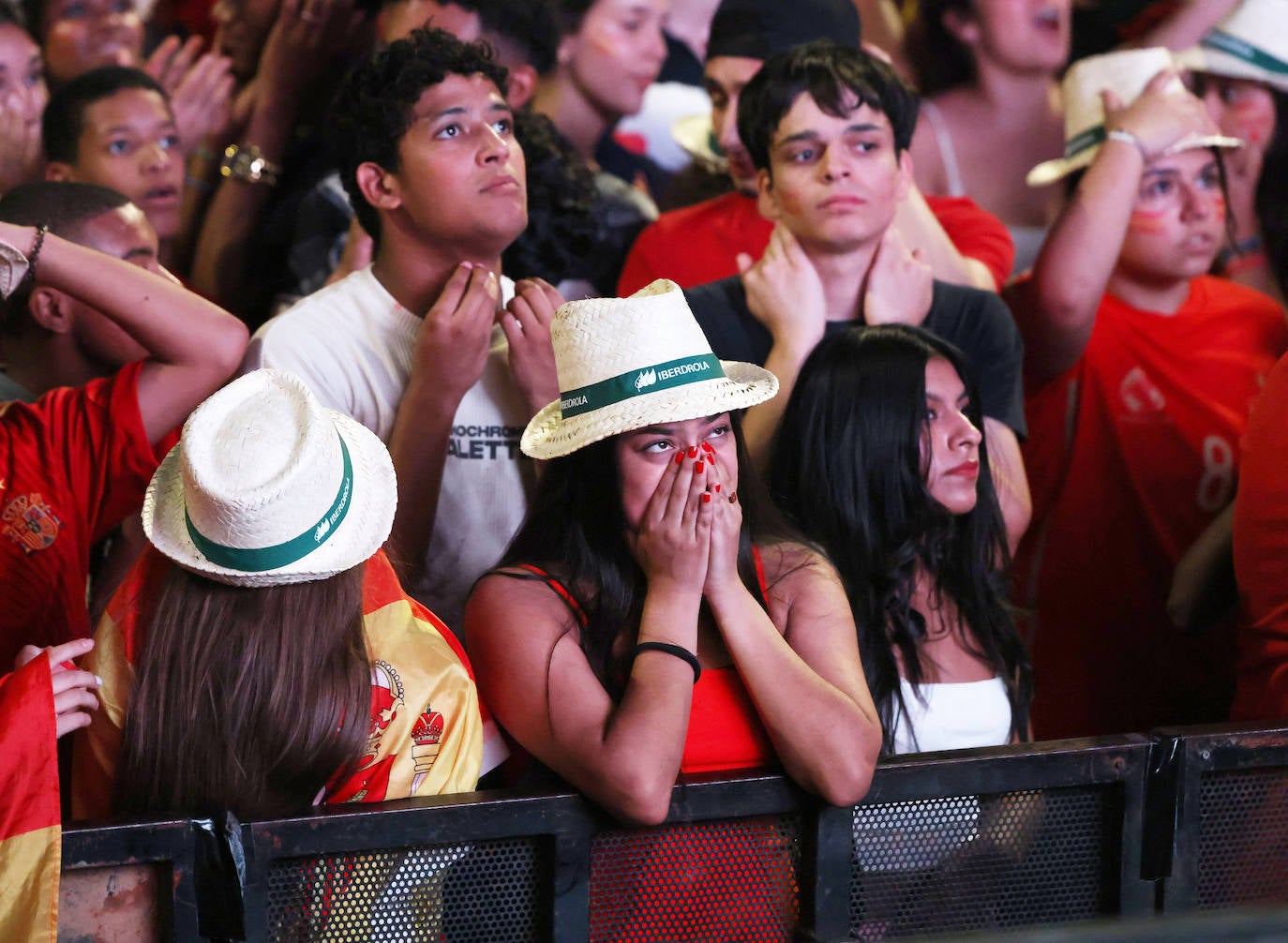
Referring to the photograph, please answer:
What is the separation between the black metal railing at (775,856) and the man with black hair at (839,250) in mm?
1115

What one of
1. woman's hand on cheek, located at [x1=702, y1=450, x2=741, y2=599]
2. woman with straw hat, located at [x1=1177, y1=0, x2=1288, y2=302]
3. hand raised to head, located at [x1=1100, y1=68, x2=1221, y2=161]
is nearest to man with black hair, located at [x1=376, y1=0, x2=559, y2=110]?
hand raised to head, located at [x1=1100, y1=68, x2=1221, y2=161]

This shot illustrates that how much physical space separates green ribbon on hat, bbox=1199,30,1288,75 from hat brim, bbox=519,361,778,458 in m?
2.51

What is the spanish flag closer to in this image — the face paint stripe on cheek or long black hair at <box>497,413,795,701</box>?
long black hair at <box>497,413,795,701</box>

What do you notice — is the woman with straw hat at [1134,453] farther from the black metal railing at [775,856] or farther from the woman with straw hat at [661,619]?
the black metal railing at [775,856]

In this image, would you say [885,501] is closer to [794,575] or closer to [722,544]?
[794,575]

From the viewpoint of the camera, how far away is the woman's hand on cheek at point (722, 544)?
5.72ft

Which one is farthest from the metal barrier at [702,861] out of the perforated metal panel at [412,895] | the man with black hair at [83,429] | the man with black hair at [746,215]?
the man with black hair at [746,215]

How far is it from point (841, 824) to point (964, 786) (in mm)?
142

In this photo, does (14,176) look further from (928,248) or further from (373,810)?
(373,810)

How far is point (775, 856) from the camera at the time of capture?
60.0 inches

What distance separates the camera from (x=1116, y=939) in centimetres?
65

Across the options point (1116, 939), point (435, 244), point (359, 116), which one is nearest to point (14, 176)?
point (359, 116)

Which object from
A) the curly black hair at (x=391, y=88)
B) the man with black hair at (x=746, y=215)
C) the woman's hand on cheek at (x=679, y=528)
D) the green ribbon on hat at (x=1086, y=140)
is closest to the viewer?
the woman's hand on cheek at (x=679, y=528)

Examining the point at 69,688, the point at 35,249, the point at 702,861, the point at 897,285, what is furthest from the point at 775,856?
the point at 897,285
